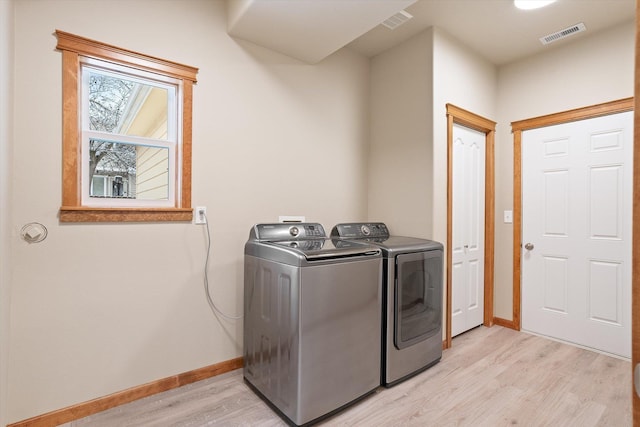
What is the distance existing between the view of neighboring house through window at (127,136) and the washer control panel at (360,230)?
1339 mm

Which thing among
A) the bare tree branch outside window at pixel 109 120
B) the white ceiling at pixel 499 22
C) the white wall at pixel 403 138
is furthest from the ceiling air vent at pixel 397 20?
the bare tree branch outside window at pixel 109 120

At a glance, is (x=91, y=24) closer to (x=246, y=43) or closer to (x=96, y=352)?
(x=246, y=43)

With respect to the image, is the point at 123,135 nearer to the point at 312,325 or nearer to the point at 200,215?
the point at 200,215

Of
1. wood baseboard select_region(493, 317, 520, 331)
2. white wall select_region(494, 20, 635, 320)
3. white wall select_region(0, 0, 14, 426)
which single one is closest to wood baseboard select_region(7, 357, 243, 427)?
white wall select_region(0, 0, 14, 426)

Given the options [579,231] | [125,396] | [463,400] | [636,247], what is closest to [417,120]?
[579,231]

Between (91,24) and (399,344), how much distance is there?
2.79 metres

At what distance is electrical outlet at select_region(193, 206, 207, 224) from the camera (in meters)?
2.24

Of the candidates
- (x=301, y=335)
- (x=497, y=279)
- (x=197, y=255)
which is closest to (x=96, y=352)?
(x=197, y=255)

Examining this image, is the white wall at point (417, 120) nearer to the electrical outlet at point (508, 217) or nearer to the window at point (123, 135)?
the electrical outlet at point (508, 217)

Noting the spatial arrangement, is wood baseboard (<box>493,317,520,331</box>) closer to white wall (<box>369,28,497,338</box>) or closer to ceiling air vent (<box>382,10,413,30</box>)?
white wall (<box>369,28,497,338</box>)

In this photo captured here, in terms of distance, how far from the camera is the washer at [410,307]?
7.21ft

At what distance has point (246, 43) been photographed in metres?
2.46

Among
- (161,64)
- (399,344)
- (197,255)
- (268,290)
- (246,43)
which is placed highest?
(246,43)

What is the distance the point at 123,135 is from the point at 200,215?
2.25 ft
